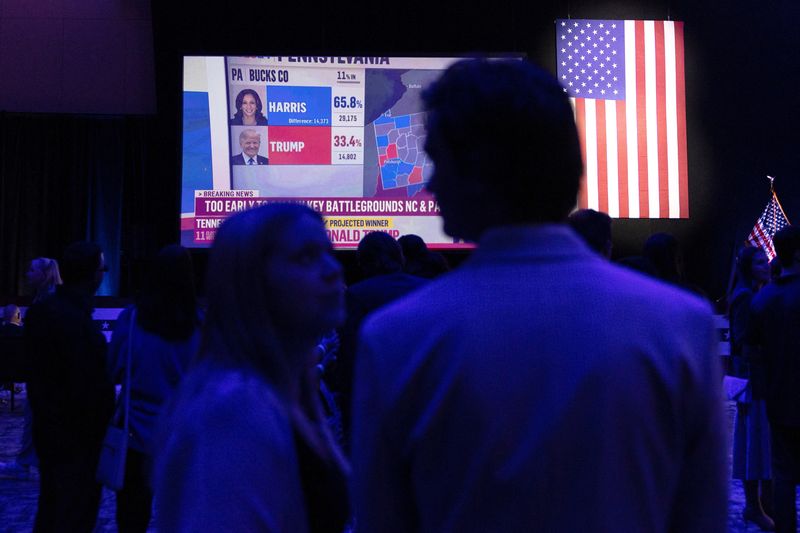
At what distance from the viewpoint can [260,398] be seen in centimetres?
129

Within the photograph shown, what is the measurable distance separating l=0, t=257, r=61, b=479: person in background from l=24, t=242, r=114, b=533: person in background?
1800 millimetres

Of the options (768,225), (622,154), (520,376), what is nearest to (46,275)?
(520,376)

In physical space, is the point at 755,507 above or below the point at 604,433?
below

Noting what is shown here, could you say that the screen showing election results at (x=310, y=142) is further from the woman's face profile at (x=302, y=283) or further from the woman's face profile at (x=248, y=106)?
the woman's face profile at (x=302, y=283)

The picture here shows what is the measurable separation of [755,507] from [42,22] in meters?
10.6

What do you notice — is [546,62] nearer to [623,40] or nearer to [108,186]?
[623,40]

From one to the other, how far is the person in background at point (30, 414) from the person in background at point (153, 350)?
6.97ft

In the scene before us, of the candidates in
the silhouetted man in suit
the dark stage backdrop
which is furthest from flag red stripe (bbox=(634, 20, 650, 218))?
the silhouetted man in suit

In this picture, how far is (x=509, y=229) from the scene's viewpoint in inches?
37.6

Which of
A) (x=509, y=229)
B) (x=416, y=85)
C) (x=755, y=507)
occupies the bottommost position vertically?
(x=755, y=507)

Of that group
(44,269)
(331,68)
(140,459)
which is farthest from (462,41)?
(140,459)

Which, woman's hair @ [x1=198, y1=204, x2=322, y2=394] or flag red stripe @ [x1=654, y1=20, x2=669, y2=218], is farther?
flag red stripe @ [x1=654, y1=20, x2=669, y2=218]

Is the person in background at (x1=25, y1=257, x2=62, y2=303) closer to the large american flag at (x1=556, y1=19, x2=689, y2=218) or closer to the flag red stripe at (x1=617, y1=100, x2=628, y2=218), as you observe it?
the large american flag at (x1=556, y1=19, x2=689, y2=218)

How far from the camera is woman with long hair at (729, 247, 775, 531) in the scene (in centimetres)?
462
